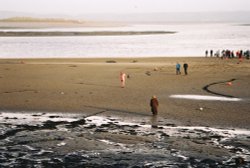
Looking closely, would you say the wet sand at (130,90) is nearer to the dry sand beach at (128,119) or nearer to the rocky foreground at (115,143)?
the dry sand beach at (128,119)

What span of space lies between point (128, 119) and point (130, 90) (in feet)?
29.7

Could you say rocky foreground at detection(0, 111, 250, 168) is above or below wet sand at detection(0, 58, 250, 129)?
below

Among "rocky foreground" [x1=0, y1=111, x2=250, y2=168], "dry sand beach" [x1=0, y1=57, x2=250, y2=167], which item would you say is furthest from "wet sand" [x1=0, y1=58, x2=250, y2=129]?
"rocky foreground" [x1=0, y1=111, x2=250, y2=168]

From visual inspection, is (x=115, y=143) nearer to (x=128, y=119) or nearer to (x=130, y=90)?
(x=128, y=119)

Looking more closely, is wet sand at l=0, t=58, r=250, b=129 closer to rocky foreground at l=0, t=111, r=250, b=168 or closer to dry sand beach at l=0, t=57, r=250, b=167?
dry sand beach at l=0, t=57, r=250, b=167

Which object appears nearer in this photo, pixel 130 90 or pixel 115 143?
pixel 115 143

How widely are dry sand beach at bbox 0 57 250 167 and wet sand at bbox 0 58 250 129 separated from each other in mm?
49

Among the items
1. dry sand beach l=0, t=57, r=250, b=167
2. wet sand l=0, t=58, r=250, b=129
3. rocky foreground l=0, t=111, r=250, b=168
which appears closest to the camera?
rocky foreground l=0, t=111, r=250, b=168

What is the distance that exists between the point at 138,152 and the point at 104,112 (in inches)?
281

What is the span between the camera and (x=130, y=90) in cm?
2917

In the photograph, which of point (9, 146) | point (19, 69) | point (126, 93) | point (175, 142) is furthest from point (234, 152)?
point (19, 69)

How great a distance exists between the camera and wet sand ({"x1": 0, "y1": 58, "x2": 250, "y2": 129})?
21775 mm

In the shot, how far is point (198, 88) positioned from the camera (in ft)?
98.4

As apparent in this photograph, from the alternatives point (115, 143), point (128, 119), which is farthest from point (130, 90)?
point (115, 143)
